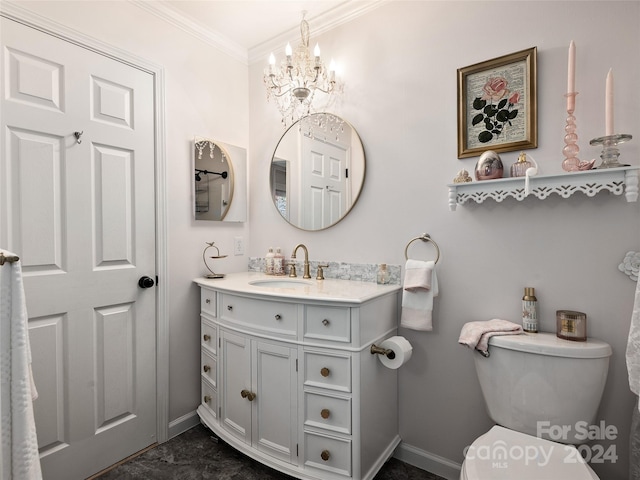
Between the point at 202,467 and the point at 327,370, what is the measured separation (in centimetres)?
92

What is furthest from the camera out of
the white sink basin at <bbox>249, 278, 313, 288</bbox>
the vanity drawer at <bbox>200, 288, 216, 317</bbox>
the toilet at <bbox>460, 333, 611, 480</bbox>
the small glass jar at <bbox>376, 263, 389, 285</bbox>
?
the white sink basin at <bbox>249, 278, 313, 288</bbox>

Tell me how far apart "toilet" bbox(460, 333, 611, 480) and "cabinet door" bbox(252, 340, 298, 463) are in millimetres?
783

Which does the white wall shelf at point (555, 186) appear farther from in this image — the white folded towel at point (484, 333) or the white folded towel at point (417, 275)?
the white folded towel at point (484, 333)

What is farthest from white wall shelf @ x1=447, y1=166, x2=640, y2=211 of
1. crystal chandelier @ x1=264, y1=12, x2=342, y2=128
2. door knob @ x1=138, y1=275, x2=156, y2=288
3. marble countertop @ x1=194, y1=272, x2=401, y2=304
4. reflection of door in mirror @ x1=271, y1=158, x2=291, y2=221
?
door knob @ x1=138, y1=275, x2=156, y2=288

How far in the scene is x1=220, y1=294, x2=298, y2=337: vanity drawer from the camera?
5.28ft

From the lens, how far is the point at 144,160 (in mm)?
1942

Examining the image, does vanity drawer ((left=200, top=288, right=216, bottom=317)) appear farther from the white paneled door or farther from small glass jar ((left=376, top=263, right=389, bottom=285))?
small glass jar ((left=376, top=263, right=389, bottom=285))

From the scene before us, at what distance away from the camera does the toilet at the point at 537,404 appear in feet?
3.59

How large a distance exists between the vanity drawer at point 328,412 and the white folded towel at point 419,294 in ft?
1.61

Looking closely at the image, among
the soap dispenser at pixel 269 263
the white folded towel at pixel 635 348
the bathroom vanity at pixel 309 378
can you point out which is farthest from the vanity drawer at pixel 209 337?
the white folded towel at pixel 635 348

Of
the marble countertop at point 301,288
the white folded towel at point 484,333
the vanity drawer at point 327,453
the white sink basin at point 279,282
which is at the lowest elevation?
the vanity drawer at point 327,453

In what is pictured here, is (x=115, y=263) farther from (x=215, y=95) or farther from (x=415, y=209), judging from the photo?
(x=415, y=209)

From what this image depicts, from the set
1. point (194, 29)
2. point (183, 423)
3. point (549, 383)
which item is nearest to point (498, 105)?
point (549, 383)

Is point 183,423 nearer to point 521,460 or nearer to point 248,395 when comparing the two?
point 248,395
